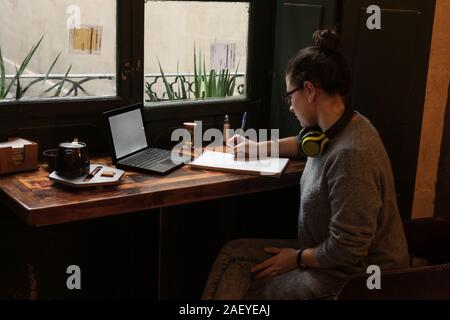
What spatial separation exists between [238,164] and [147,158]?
0.34m

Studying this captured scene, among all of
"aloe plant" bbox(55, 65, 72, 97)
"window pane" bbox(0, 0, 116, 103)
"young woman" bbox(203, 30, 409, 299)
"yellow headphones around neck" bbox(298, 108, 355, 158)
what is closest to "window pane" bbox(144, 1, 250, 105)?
"window pane" bbox(0, 0, 116, 103)

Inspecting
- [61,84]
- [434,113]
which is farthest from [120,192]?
[434,113]

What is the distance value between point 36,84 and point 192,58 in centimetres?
70

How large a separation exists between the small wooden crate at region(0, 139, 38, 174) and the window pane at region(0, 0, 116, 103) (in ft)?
0.77

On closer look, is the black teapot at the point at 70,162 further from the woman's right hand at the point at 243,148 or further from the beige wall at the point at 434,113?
the beige wall at the point at 434,113

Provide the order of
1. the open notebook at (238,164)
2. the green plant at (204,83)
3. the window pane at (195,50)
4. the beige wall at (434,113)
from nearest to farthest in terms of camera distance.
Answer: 1. the open notebook at (238,164)
2. the window pane at (195,50)
3. the green plant at (204,83)
4. the beige wall at (434,113)

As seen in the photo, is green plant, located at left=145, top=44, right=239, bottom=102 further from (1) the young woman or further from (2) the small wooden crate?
(1) the young woman

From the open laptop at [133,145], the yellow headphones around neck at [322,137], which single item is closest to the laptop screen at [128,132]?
the open laptop at [133,145]

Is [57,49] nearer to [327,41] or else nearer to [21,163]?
[21,163]

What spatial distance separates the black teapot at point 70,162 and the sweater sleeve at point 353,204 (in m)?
0.79

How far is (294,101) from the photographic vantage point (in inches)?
73.5

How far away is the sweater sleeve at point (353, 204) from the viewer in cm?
169

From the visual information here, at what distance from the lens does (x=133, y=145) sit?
2209mm

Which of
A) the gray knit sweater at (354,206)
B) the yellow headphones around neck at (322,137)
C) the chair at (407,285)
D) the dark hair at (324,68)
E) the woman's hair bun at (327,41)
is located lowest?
the chair at (407,285)
